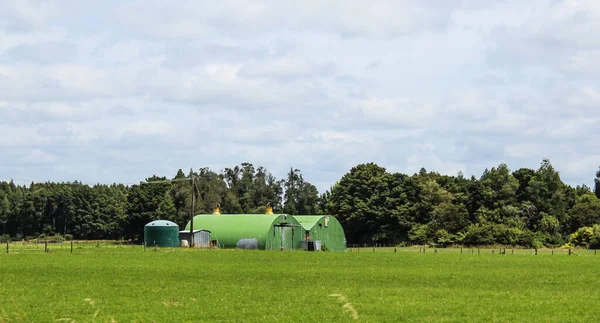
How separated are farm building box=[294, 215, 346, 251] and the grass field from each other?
52.3 meters

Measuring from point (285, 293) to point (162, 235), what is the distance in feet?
231

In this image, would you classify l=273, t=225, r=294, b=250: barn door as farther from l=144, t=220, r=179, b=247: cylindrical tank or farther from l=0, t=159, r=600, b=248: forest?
l=0, t=159, r=600, b=248: forest

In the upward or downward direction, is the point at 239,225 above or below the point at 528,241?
above

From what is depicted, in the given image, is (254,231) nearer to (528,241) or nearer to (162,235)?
(162,235)

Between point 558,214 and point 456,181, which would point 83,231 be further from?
point 558,214

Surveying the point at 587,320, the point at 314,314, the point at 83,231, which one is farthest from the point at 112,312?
the point at 83,231

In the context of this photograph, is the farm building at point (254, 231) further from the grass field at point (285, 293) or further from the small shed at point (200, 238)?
the grass field at point (285, 293)

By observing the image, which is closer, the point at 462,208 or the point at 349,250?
the point at 349,250

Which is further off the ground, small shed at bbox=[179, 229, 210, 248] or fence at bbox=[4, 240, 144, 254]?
small shed at bbox=[179, 229, 210, 248]

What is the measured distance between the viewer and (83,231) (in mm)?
198250

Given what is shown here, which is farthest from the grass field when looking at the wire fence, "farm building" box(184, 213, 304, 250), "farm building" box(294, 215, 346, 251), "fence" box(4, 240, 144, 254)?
"farm building" box(294, 215, 346, 251)

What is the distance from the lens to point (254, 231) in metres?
104

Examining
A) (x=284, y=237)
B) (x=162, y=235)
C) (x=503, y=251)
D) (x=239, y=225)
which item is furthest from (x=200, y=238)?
(x=503, y=251)

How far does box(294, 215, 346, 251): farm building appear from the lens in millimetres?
114750
